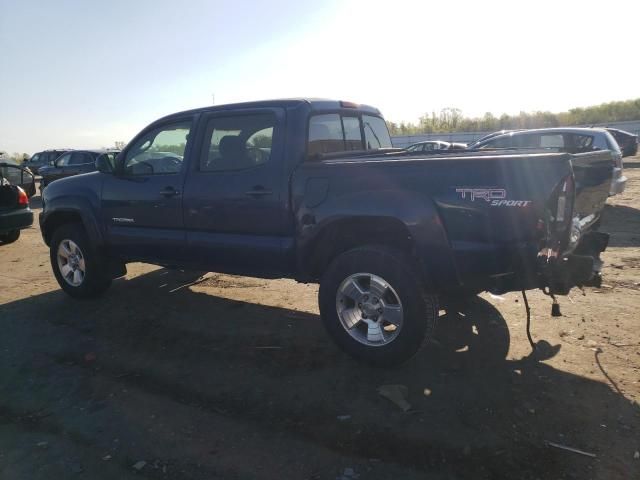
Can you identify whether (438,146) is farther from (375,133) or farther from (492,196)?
(492,196)

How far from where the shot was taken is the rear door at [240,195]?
398cm

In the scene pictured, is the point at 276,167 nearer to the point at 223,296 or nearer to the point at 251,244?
the point at 251,244

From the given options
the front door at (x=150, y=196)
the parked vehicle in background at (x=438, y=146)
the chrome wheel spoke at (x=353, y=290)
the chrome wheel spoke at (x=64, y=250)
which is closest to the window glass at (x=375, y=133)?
the parked vehicle in background at (x=438, y=146)

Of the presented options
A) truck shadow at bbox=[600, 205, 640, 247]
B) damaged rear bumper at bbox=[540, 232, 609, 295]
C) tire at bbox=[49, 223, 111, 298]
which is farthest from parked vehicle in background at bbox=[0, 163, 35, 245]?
truck shadow at bbox=[600, 205, 640, 247]

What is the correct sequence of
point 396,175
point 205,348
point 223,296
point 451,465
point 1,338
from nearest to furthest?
point 451,465 → point 396,175 → point 205,348 → point 1,338 → point 223,296

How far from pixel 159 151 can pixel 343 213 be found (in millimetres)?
2415

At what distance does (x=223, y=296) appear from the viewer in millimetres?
5543

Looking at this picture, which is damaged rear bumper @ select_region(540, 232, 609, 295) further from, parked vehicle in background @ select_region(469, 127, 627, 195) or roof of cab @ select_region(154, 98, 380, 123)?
parked vehicle in background @ select_region(469, 127, 627, 195)

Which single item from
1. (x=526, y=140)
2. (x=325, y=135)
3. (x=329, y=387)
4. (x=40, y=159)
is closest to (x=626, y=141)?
(x=526, y=140)

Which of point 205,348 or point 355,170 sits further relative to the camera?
point 205,348

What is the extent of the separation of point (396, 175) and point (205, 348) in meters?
2.22

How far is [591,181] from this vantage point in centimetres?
352

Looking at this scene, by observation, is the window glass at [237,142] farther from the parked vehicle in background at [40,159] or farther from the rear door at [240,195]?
the parked vehicle in background at [40,159]

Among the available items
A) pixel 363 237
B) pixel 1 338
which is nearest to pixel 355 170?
pixel 363 237
